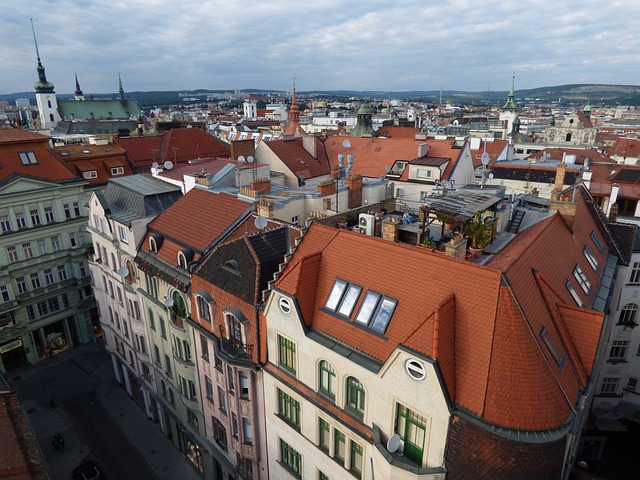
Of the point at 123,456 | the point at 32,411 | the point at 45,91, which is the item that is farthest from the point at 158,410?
the point at 45,91

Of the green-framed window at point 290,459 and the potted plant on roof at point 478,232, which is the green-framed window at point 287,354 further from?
the potted plant on roof at point 478,232

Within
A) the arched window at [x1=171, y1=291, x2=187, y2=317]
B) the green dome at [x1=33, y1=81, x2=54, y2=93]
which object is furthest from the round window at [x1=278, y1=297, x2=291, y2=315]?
the green dome at [x1=33, y1=81, x2=54, y2=93]

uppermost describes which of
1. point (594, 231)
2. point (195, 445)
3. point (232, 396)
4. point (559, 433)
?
point (594, 231)

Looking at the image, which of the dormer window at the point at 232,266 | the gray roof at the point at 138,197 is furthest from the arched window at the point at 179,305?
the gray roof at the point at 138,197

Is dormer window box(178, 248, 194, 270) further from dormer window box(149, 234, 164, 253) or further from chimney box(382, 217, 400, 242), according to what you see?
chimney box(382, 217, 400, 242)

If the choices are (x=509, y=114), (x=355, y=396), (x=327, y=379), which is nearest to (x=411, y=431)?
(x=355, y=396)

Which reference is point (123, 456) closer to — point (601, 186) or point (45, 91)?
point (601, 186)
